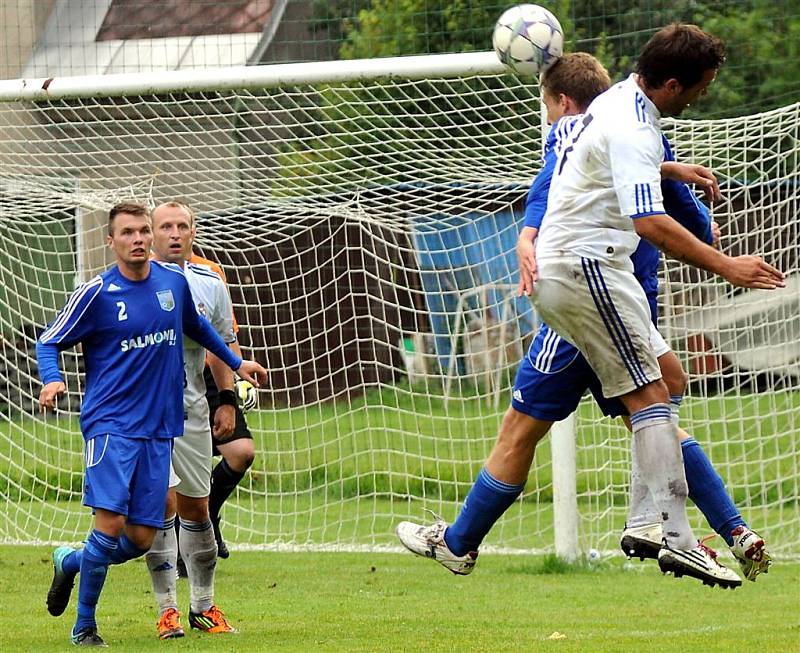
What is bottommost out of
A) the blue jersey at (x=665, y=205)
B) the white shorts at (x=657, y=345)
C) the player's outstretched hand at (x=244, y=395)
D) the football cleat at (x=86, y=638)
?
the football cleat at (x=86, y=638)

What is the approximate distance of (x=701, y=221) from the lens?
6.09 m

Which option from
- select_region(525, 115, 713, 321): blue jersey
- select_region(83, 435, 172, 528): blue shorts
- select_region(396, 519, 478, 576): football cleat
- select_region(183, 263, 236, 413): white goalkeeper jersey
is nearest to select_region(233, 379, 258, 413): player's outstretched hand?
select_region(183, 263, 236, 413): white goalkeeper jersey

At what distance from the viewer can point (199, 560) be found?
735 cm

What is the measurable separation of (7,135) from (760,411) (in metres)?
6.10

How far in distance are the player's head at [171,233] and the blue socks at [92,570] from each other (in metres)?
1.57

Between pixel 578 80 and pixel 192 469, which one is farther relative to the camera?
pixel 192 469

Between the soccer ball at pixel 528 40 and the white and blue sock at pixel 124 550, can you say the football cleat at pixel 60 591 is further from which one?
the soccer ball at pixel 528 40

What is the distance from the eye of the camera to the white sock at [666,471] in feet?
18.7

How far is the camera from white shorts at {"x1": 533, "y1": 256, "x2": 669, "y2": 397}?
5609 mm

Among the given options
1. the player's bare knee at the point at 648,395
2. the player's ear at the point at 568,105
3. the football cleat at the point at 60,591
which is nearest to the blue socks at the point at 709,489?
the player's bare knee at the point at 648,395

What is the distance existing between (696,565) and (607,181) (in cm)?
152

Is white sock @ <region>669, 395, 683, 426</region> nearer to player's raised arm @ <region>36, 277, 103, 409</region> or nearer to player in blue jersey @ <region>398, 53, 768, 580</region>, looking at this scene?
player in blue jersey @ <region>398, 53, 768, 580</region>

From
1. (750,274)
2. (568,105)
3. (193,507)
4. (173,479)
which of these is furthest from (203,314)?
(750,274)

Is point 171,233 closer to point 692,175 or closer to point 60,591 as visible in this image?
point 60,591
